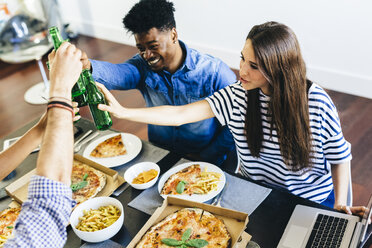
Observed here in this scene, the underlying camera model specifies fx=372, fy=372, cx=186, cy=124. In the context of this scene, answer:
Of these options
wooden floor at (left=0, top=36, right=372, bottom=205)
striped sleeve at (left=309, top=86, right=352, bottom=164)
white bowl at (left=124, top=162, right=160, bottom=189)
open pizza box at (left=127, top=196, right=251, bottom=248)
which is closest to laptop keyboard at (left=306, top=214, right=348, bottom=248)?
open pizza box at (left=127, top=196, right=251, bottom=248)

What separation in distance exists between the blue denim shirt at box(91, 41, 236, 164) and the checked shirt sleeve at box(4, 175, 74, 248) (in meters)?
1.01

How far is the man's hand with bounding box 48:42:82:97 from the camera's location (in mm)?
1022

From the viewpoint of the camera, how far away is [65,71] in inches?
41.7

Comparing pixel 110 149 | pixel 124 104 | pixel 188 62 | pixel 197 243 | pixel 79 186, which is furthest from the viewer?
pixel 124 104

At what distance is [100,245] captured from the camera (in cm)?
128

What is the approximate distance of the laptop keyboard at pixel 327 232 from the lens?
46.3 inches

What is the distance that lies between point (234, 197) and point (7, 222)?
860 millimetres

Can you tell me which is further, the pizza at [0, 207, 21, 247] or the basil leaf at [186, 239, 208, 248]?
the pizza at [0, 207, 21, 247]

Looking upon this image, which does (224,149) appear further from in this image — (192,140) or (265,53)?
(265,53)

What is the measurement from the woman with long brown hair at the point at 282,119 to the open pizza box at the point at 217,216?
0.37 metres

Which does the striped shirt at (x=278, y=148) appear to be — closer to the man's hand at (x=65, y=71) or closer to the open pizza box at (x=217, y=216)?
the open pizza box at (x=217, y=216)

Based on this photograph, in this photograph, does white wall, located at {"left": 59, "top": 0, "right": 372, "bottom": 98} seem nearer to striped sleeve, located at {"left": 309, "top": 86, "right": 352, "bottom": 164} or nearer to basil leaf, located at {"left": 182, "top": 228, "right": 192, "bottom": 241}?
striped sleeve, located at {"left": 309, "top": 86, "right": 352, "bottom": 164}

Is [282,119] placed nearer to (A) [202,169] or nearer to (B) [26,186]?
(A) [202,169]

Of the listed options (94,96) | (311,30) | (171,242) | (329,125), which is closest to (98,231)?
(171,242)
